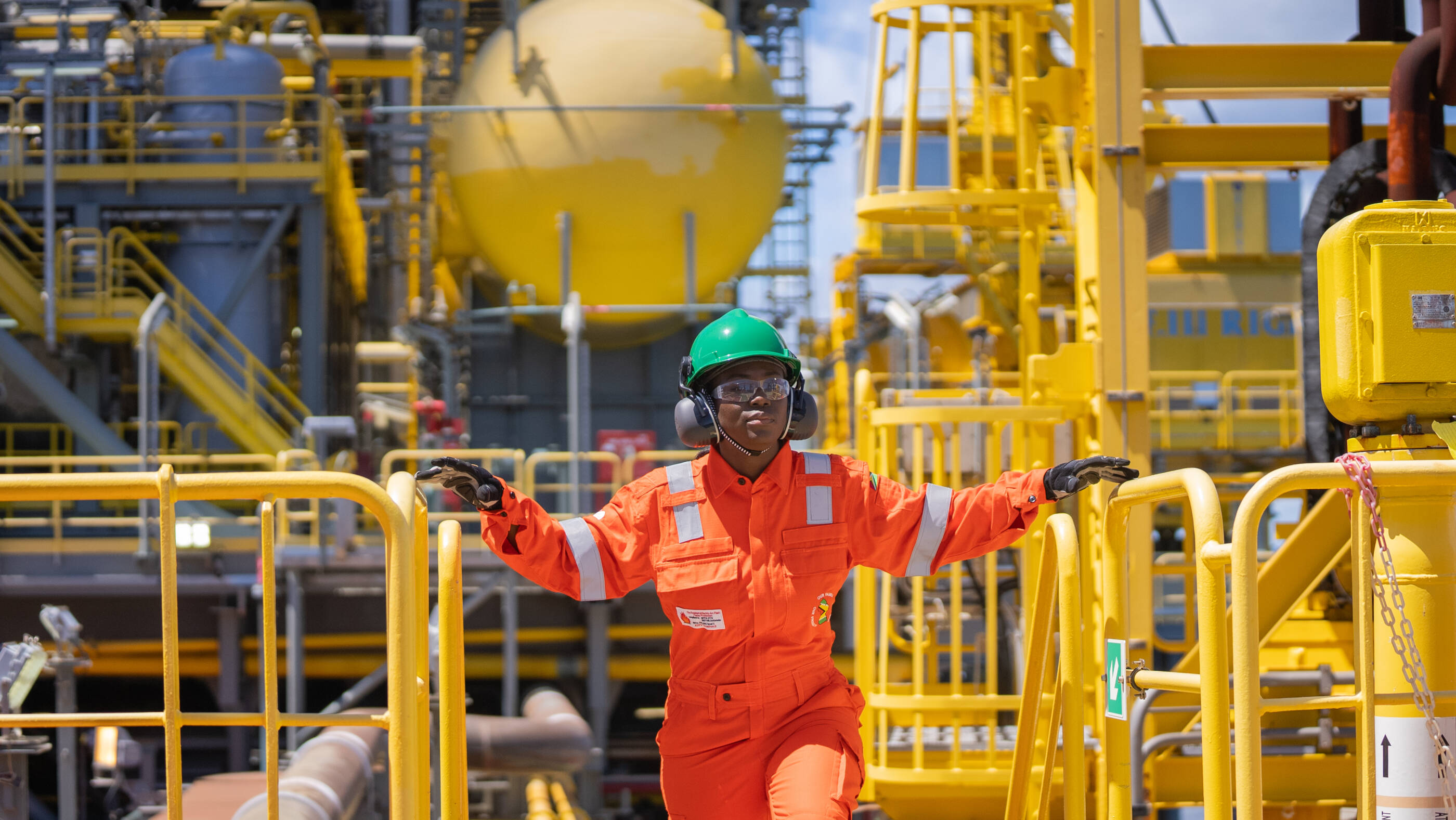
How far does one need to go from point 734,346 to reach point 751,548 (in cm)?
54

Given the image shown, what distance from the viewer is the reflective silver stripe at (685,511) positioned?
3.67m

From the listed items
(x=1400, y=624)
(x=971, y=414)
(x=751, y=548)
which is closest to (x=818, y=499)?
(x=751, y=548)

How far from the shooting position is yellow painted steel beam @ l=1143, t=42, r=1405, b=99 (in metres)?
6.35

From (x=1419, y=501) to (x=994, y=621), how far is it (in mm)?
2830

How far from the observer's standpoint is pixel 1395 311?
3865 millimetres

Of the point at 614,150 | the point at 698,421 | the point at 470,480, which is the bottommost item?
the point at 470,480

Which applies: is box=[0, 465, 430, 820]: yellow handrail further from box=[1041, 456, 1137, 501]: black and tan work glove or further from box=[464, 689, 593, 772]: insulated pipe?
box=[464, 689, 593, 772]: insulated pipe

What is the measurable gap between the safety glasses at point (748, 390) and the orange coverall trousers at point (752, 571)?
0.16 metres

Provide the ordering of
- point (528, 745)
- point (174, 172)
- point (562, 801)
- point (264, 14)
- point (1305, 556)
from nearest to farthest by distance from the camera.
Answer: point (1305, 556), point (528, 745), point (562, 801), point (174, 172), point (264, 14)

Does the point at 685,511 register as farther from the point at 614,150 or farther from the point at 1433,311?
the point at 614,150

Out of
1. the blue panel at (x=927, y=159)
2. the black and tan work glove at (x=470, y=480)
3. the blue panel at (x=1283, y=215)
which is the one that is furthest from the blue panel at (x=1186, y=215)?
the black and tan work glove at (x=470, y=480)

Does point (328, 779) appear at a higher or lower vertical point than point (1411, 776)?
lower

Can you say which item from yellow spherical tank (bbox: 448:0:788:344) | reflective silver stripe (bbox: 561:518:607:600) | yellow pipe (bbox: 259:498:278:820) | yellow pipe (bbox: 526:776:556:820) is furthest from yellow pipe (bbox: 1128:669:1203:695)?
yellow spherical tank (bbox: 448:0:788:344)

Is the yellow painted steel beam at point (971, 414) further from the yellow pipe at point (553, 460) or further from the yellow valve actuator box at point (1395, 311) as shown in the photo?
the yellow pipe at point (553, 460)
